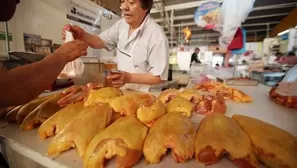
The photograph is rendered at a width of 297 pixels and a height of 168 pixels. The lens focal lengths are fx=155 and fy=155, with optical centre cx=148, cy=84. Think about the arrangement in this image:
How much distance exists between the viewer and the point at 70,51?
830mm

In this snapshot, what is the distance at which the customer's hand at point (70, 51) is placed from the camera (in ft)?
2.53

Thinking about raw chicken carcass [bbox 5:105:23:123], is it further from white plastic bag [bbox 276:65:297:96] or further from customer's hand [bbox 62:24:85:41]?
white plastic bag [bbox 276:65:297:96]

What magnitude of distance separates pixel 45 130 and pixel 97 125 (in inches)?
9.5

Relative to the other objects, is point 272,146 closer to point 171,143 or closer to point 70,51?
point 171,143

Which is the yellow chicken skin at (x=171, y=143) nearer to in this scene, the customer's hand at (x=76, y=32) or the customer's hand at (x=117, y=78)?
the customer's hand at (x=117, y=78)

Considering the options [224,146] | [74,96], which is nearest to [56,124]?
[74,96]

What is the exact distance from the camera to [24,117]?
2.63 feet

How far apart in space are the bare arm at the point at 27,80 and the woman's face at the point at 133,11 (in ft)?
2.80

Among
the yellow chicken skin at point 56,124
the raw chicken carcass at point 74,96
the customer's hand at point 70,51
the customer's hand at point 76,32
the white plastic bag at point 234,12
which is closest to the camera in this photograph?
the yellow chicken skin at point 56,124

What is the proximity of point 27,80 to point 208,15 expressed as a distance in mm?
3163

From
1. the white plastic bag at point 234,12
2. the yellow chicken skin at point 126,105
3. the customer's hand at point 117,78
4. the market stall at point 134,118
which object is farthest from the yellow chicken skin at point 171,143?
the white plastic bag at point 234,12

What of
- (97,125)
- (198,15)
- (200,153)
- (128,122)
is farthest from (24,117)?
(198,15)

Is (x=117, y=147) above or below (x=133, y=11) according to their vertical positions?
below

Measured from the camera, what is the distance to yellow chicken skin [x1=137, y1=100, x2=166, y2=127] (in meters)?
0.67
